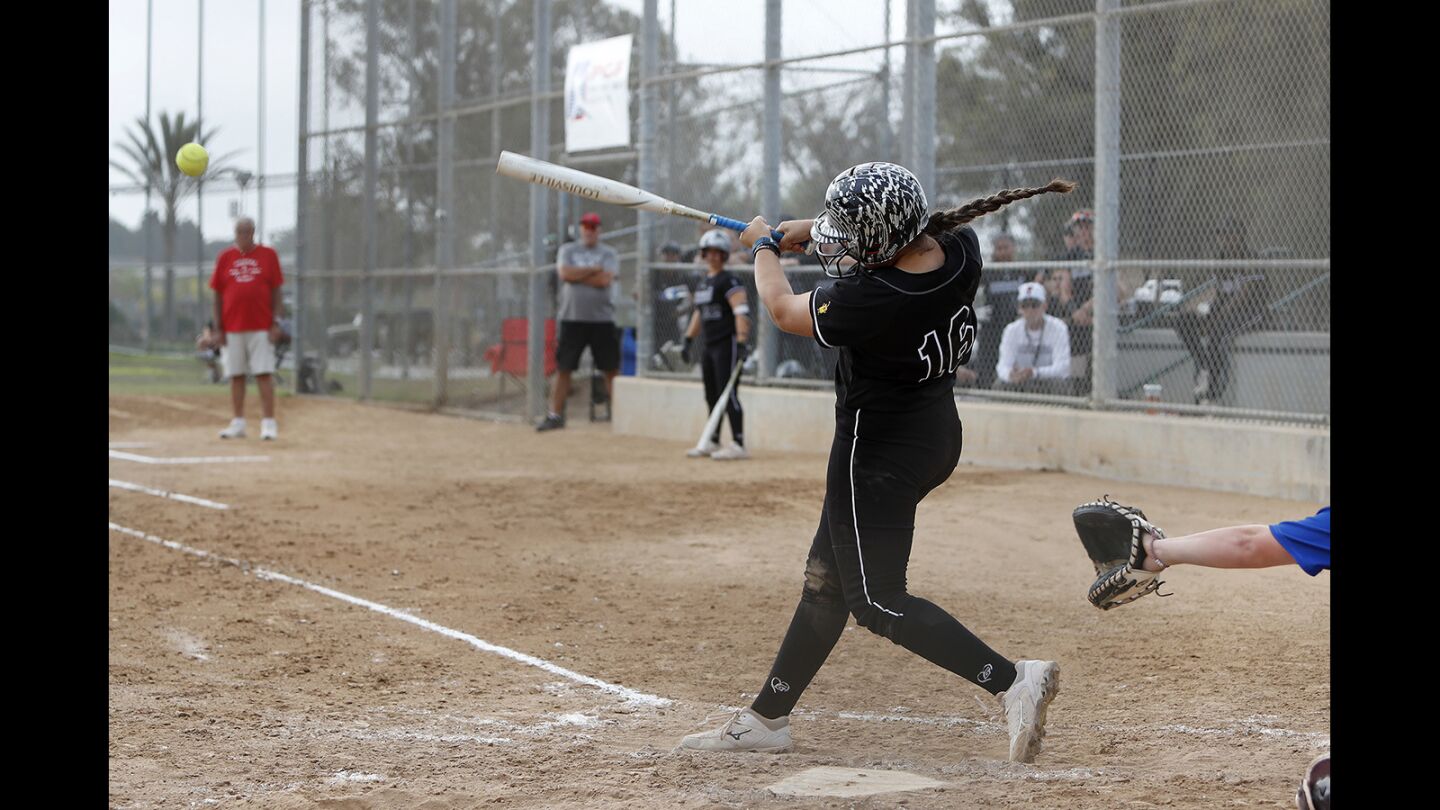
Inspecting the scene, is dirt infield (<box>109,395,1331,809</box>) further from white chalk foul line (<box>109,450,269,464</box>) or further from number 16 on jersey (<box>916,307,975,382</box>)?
white chalk foul line (<box>109,450,269,464</box>)

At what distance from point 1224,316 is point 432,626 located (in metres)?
6.65

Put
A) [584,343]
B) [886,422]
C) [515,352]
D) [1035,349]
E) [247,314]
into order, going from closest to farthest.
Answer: [886,422] → [1035,349] → [247,314] → [584,343] → [515,352]

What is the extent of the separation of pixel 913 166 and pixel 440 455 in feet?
16.8

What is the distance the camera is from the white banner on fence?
15.7 m

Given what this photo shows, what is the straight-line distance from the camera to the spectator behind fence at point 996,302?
39.7 ft

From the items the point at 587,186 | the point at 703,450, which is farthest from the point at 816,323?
the point at 703,450

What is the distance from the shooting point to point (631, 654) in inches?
239

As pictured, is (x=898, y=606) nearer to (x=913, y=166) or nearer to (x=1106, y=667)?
(x=1106, y=667)

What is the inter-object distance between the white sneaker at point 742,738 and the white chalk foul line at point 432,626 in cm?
67

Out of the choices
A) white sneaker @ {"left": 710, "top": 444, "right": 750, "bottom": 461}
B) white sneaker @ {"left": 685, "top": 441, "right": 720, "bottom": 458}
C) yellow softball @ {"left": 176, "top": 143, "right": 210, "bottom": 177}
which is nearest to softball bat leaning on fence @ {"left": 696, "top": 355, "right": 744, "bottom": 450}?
white sneaker @ {"left": 685, "top": 441, "right": 720, "bottom": 458}

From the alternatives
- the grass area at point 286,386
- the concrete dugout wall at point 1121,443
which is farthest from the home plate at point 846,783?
the grass area at point 286,386

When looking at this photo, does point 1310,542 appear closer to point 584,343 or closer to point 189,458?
point 189,458

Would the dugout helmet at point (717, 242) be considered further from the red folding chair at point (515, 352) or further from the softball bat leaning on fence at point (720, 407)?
the red folding chair at point (515, 352)
